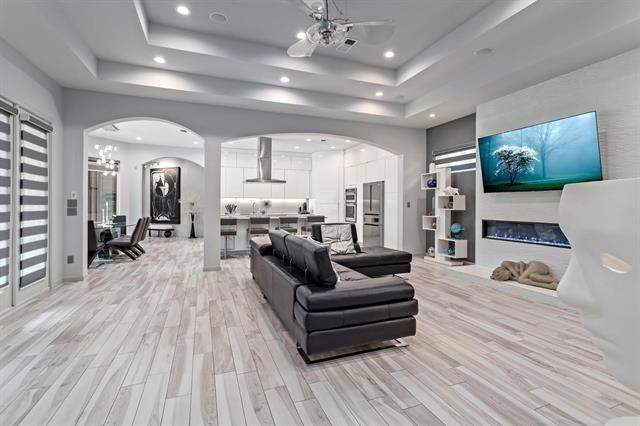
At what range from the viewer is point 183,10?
3.62m

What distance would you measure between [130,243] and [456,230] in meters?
6.83

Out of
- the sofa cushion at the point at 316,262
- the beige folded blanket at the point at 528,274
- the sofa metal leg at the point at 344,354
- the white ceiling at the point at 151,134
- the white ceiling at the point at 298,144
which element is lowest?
the sofa metal leg at the point at 344,354

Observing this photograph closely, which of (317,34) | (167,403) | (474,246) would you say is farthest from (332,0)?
(474,246)

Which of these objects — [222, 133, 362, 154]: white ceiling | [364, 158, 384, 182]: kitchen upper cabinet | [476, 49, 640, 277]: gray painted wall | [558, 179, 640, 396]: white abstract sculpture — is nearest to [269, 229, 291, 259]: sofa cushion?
[558, 179, 640, 396]: white abstract sculpture

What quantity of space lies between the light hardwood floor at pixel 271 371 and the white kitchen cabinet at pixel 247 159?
265 inches

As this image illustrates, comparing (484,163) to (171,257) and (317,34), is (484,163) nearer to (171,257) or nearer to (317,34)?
(317,34)

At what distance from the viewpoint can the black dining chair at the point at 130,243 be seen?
21.0 ft

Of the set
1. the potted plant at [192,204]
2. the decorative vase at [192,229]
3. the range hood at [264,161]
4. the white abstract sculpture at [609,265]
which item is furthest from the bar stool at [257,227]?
the white abstract sculpture at [609,265]

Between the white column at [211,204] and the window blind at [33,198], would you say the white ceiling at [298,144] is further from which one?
the window blind at [33,198]

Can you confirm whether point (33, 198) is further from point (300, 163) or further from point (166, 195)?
point (300, 163)

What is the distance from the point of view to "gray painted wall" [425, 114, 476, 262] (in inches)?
237

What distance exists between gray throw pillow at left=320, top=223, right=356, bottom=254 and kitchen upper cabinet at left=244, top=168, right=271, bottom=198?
18.0 ft

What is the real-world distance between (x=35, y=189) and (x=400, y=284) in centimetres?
478

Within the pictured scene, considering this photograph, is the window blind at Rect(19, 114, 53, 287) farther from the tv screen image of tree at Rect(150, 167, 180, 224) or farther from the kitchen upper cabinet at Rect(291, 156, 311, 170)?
the kitchen upper cabinet at Rect(291, 156, 311, 170)
